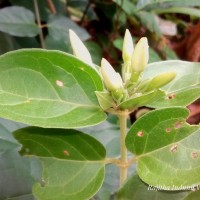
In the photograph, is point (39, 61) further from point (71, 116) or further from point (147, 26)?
point (147, 26)

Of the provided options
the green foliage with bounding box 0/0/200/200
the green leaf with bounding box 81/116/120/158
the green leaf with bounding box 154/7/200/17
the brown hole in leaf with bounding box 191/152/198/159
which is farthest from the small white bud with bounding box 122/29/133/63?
the green leaf with bounding box 154/7/200/17

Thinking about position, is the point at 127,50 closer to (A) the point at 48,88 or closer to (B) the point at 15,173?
(A) the point at 48,88

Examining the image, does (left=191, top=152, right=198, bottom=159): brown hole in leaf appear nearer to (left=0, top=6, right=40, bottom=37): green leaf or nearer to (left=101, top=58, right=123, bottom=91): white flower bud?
(left=101, top=58, right=123, bottom=91): white flower bud

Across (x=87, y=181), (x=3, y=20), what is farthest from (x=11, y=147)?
(x=3, y=20)

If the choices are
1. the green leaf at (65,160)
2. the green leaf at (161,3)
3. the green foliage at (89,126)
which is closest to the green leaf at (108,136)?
the green foliage at (89,126)

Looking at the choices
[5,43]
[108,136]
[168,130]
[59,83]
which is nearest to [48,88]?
[59,83]

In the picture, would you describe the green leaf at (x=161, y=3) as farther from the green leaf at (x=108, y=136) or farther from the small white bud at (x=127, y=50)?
the small white bud at (x=127, y=50)

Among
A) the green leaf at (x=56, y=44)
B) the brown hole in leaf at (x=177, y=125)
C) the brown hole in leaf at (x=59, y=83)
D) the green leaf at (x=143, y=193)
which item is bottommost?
the green leaf at (x=56, y=44)
